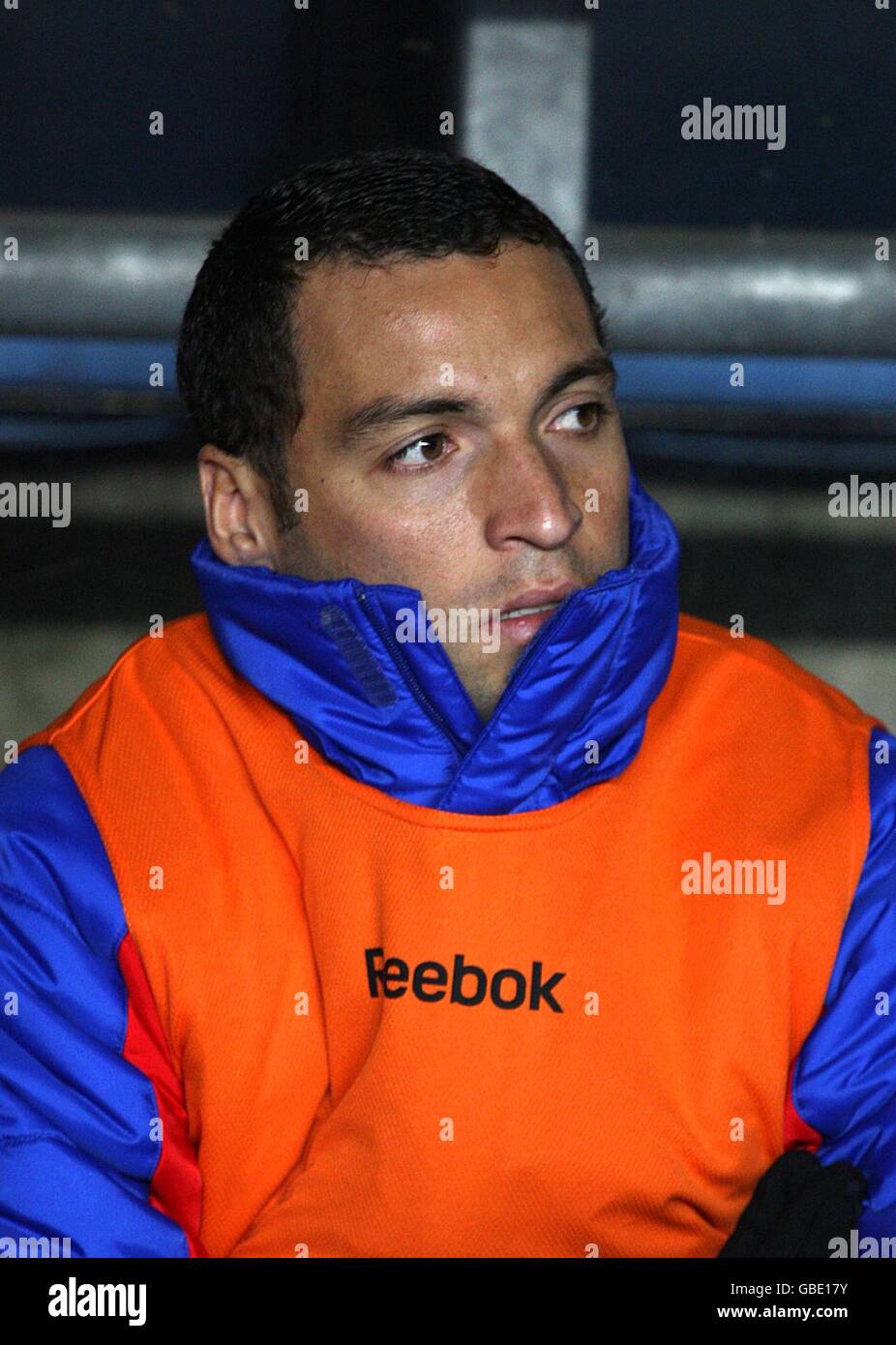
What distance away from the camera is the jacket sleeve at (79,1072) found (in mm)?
1013

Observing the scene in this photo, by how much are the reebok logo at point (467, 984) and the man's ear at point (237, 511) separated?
30cm

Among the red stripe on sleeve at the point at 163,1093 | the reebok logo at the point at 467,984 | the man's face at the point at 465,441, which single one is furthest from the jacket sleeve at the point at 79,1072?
the man's face at the point at 465,441

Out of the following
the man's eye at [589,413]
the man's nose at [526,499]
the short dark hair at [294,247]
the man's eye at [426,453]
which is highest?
the short dark hair at [294,247]

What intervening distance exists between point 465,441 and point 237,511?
8.1 inches

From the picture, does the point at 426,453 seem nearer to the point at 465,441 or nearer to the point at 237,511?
the point at 465,441

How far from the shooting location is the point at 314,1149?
1.05m

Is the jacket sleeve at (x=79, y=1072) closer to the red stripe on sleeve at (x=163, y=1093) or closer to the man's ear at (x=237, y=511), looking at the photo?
Result: the red stripe on sleeve at (x=163, y=1093)

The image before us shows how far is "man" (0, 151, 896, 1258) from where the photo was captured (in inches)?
40.4

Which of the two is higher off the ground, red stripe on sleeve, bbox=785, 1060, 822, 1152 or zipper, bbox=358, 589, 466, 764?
zipper, bbox=358, 589, 466, 764

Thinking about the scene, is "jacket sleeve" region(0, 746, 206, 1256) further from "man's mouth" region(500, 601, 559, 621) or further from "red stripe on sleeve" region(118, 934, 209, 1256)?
"man's mouth" region(500, 601, 559, 621)

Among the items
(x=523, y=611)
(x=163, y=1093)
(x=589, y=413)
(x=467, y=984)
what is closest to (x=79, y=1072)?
(x=163, y=1093)

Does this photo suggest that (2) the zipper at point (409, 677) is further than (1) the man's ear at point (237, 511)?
No

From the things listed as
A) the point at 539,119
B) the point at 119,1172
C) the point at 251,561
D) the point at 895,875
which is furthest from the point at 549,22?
the point at 119,1172

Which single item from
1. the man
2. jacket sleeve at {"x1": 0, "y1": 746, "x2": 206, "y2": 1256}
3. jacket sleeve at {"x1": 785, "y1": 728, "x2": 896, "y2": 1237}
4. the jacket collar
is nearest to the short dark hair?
the man
